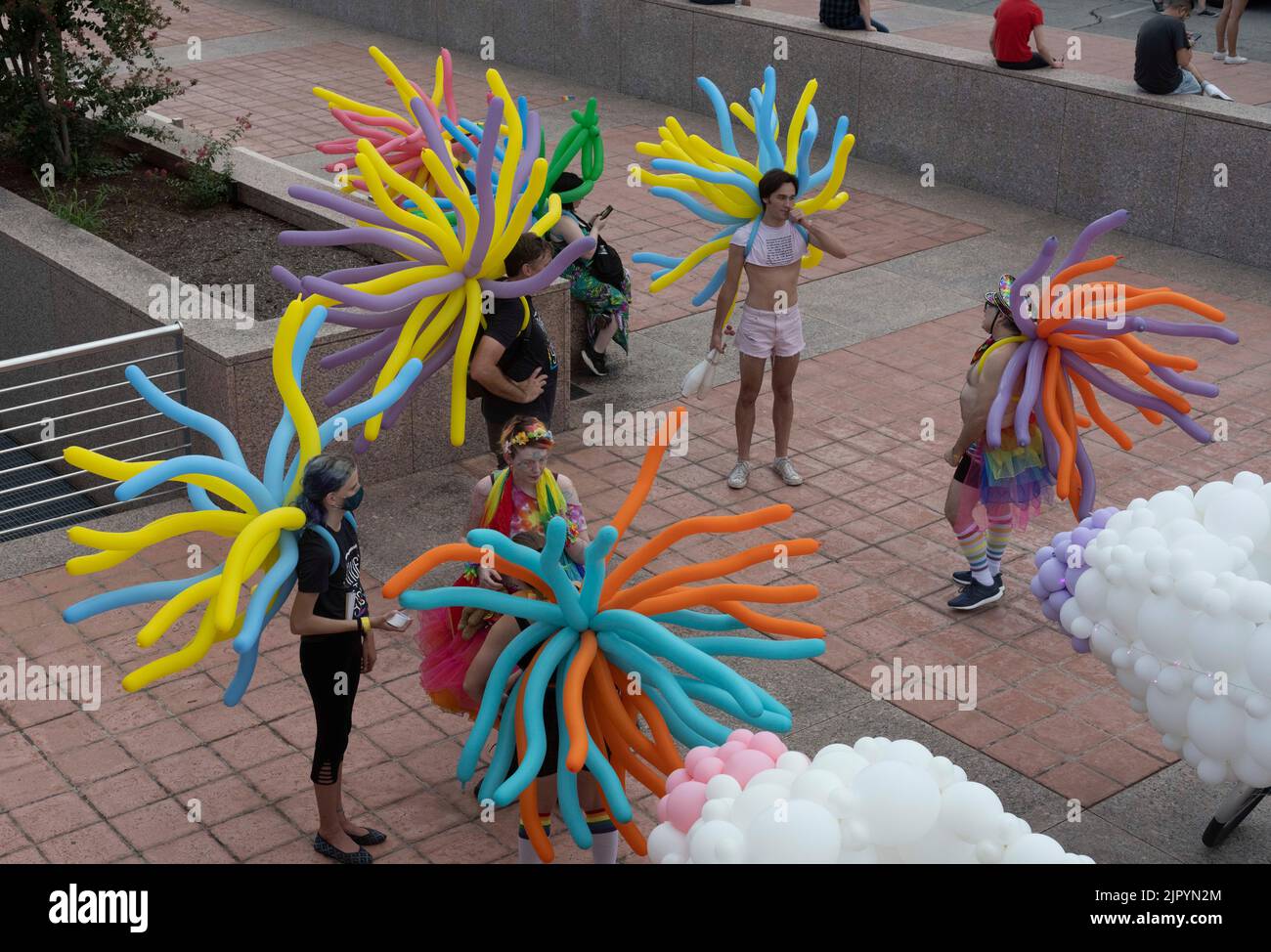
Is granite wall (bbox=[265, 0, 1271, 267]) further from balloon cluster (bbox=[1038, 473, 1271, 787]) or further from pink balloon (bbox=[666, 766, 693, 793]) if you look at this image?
pink balloon (bbox=[666, 766, 693, 793])

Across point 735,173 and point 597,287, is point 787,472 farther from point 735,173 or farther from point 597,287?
point 597,287

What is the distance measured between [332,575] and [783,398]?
4.05 m

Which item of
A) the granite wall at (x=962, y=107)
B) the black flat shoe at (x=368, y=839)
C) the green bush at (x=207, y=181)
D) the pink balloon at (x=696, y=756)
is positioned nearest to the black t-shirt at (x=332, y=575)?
the black flat shoe at (x=368, y=839)

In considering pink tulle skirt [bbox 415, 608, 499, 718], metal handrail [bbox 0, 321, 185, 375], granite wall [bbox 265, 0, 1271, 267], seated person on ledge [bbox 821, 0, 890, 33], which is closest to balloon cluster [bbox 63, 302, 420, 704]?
pink tulle skirt [bbox 415, 608, 499, 718]

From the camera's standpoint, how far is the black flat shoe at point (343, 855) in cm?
591

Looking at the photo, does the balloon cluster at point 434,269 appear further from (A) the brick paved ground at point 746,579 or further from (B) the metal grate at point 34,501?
(B) the metal grate at point 34,501

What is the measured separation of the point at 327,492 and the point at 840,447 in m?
4.73

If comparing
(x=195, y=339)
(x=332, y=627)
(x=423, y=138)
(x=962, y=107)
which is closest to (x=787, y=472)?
(x=423, y=138)

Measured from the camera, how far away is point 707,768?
4.35 metres

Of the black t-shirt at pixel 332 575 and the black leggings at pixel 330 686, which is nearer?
the black t-shirt at pixel 332 575

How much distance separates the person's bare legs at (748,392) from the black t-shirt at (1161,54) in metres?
5.63

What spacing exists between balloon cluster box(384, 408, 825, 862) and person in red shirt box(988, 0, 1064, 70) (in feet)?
30.9

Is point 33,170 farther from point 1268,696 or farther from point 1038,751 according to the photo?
point 1268,696

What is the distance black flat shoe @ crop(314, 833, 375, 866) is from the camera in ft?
19.4
